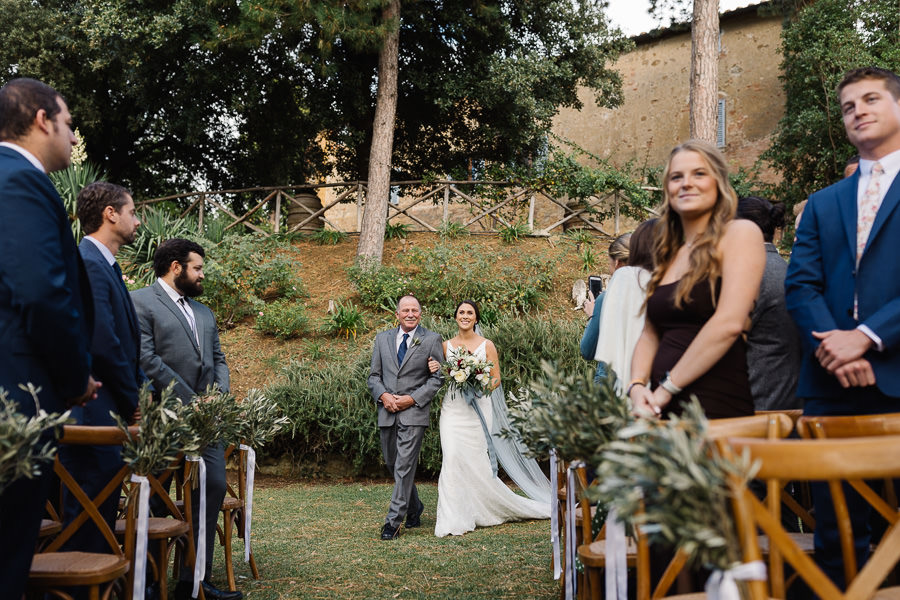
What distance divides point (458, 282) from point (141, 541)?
10929mm

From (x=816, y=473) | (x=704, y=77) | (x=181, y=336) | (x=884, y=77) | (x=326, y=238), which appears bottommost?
(x=816, y=473)

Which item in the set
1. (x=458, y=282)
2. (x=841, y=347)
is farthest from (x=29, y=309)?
(x=458, y=282)

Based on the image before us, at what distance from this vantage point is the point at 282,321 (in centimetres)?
1348

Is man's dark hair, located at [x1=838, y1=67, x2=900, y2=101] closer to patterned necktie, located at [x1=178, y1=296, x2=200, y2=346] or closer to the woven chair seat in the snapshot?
the woven chair seat

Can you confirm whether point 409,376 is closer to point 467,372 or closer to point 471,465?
point 467,372

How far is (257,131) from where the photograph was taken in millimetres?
19109

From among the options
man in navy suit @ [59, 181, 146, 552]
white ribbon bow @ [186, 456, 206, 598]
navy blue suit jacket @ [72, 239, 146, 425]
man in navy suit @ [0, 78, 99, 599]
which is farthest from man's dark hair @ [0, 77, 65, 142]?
white ribbon bow @ [186, 456, 206, 598]

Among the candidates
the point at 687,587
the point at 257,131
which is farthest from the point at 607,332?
the point at 257,131

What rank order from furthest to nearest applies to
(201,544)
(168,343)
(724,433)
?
(168,343)
(201,544)
(724,433)

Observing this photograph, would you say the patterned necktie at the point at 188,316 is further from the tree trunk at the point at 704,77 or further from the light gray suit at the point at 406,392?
the tree trunk at the point at 704,77

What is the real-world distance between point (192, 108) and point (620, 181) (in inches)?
387

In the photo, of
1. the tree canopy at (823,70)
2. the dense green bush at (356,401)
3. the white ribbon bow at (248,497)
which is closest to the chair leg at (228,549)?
the white ribbon bow at (248,497)

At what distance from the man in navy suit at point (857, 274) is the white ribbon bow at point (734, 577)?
52.7 inches

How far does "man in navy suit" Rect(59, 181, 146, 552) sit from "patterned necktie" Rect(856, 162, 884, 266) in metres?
3.29
